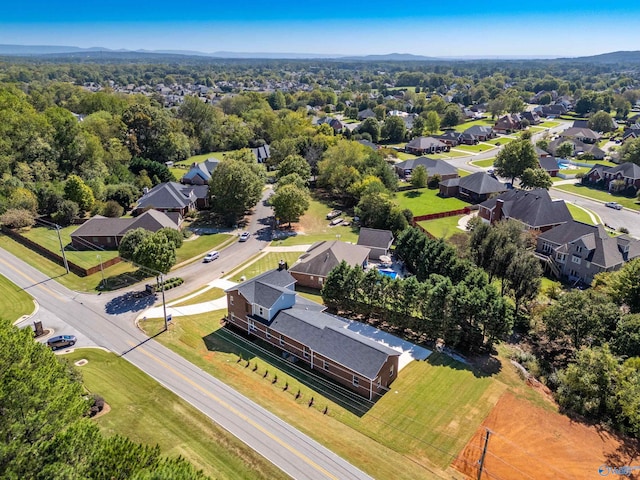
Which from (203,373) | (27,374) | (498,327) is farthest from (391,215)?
(27,374)

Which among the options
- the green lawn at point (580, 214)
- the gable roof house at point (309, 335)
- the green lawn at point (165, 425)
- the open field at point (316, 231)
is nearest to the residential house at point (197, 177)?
the open field at point (316, 231)

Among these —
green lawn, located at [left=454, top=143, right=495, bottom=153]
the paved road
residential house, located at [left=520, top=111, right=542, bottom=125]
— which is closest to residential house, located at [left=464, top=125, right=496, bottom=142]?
green lawn, located at [left=454, top=143, right=495, bottom=153]

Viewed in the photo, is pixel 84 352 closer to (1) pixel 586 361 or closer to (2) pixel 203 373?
(2) pixel 203 373

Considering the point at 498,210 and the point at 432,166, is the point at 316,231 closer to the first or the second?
the point at 498,210

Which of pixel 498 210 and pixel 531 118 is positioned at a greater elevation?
pixel 531 118

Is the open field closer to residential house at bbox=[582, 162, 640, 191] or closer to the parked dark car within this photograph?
the parked dark car

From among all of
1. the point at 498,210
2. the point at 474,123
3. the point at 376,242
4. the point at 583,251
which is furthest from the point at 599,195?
the point at 474,123
